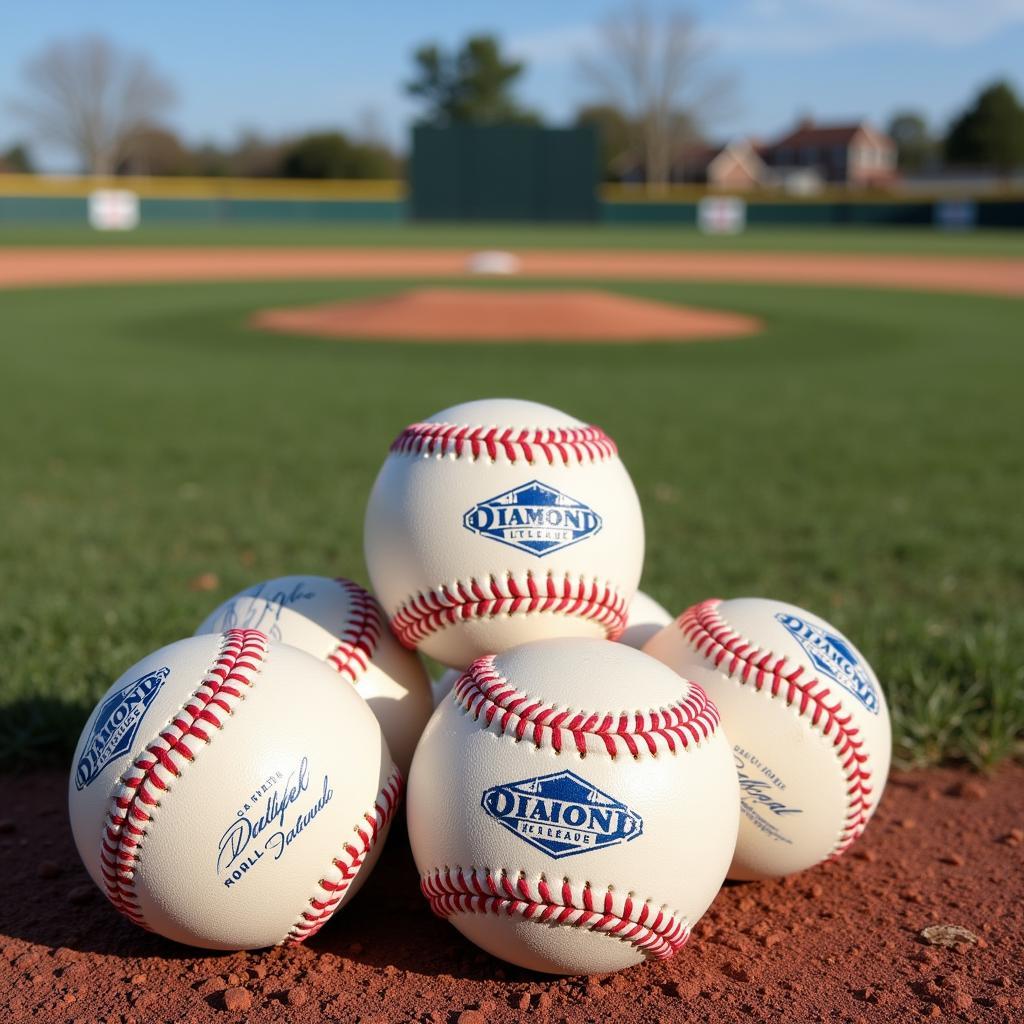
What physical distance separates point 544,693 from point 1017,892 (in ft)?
4.44

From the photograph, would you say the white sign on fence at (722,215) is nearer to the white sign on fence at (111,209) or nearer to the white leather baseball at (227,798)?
the white sign on fence at (111,209)

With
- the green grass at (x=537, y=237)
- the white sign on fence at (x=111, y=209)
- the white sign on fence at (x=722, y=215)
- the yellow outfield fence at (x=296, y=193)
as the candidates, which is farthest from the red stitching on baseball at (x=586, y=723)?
the yellow outfield fence at (x=296, y=193)

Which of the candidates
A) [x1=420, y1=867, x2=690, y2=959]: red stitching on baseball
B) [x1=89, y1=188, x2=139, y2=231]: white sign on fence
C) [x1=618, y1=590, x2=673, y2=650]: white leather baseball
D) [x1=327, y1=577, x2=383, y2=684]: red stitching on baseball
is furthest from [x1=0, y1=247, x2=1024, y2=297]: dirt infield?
[x1=420, y1=867, x2=690, y2=959]: red stitching on baseball

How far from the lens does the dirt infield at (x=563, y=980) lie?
2.21m

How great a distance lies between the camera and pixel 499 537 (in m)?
2.60

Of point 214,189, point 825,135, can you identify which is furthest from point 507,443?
point 825,135

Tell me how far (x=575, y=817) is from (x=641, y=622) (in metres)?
1.04

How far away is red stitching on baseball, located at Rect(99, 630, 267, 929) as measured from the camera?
86.6 inches

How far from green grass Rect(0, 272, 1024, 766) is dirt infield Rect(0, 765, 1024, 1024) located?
79 cm
